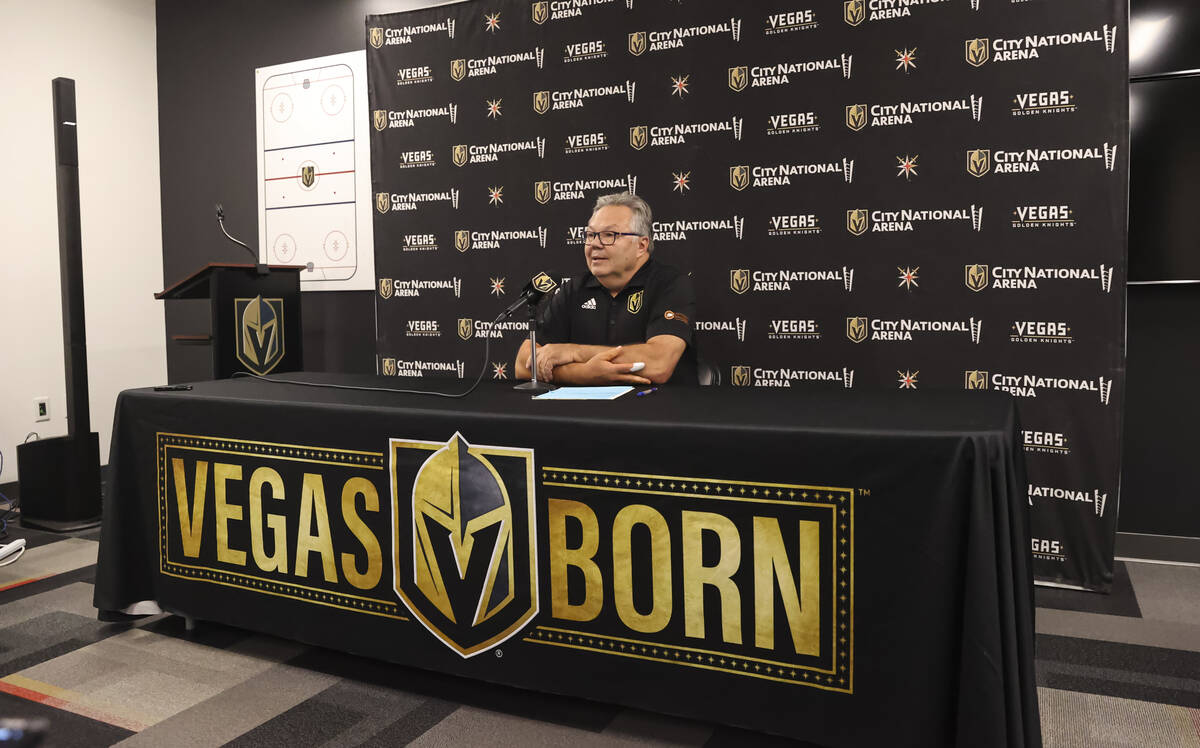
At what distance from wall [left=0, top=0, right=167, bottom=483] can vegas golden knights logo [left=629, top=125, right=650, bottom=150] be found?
298 centimetres

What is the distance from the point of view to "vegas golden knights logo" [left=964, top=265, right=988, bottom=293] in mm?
2885

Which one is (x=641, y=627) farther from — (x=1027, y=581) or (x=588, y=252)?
(x=588, y=252)

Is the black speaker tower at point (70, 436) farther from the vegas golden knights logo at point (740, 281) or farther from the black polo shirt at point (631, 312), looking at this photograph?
the vegas golden knights logo at point (740, 281)

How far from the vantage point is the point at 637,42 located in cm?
337

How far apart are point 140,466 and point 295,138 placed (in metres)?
2.54

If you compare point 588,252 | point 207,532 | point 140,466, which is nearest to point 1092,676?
point 588,252

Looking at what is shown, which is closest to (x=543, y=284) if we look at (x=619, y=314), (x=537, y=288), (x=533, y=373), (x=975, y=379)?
(x=537, y=288)

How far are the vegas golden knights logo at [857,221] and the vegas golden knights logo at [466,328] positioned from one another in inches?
66.2

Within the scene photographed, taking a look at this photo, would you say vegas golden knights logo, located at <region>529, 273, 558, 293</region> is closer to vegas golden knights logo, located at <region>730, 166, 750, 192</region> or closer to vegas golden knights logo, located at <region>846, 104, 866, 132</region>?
vegas golden knights logo, located at <region>730, 166, 750, 192</region>

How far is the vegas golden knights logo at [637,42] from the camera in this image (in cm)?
336

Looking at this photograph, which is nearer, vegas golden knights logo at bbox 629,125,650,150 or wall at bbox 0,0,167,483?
vegas golden knights logo at bbox 629,125,650,150

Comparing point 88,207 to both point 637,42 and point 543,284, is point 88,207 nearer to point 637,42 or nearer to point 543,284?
point 637,42

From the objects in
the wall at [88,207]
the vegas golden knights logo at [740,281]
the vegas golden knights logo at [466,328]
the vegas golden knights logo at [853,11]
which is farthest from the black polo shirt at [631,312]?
the wall at [88,207]

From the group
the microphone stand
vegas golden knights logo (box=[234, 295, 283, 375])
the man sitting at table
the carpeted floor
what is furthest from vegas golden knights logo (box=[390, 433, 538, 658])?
vegas golden knights logo (box=[234, 295, 283, 375])
